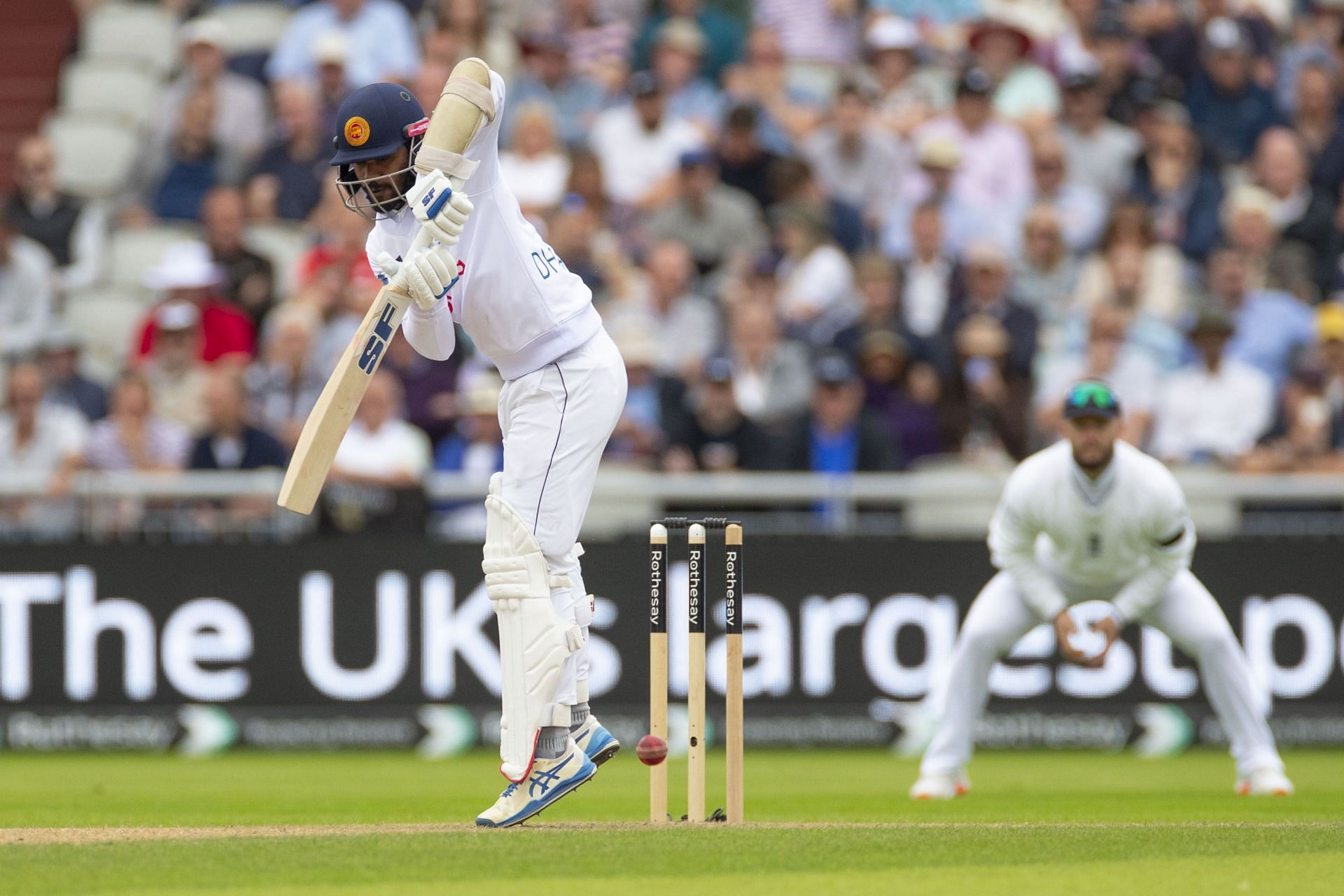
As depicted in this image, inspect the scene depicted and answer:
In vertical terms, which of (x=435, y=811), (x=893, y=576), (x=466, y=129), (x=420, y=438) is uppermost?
(x=466, y=129)

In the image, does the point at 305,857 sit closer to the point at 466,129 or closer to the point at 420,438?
the point at 466,129

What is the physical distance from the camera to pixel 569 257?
13.2 m

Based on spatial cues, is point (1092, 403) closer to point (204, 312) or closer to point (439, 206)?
point (439, 206)

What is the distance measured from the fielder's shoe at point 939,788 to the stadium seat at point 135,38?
9.92m

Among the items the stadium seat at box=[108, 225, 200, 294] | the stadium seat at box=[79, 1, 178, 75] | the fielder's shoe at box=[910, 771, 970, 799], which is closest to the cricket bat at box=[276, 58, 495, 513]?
the fielder's shoe at box=[910, 771, 970, 799]

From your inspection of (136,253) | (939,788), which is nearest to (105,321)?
(136,253)

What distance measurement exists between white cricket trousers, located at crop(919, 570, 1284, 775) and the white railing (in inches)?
93.7

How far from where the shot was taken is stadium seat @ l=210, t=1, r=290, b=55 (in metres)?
16.3

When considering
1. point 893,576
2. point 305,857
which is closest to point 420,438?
point 893,576

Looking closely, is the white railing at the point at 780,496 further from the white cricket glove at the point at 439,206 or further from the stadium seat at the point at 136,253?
the white cricket glove at the point at 439,206

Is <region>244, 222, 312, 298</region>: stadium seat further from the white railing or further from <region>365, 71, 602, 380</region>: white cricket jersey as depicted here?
<region>365, 71, 602, 380</region>: white cricket jersey

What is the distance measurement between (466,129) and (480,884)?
7.95 ft

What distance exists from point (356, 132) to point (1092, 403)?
13.0 ft

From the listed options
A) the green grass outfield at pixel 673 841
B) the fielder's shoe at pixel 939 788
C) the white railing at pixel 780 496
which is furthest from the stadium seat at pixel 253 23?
the fielder's shoe at pixel 939 788
